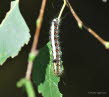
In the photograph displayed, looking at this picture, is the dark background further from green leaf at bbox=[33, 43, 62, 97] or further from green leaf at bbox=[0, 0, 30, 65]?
green leaf at bbox=[0, 0, 30, 65]

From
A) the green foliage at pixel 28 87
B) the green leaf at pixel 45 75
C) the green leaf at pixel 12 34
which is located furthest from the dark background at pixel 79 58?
the green foliage at pixel 28 87

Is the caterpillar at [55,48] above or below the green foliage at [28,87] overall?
above

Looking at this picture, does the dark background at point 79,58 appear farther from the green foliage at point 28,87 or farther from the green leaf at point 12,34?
the green foliage at point 28,87

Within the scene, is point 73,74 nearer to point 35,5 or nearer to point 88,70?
point 88,70

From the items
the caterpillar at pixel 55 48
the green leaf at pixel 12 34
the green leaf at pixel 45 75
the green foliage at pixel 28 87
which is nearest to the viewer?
the green foliage at pixel 28 87

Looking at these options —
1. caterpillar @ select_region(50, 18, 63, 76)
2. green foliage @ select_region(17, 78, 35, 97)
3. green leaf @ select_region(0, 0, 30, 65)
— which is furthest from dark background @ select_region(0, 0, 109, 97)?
green foliage @ select_region(17, 78, 35, 97)

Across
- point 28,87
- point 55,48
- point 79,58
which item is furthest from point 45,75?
point 79,58
